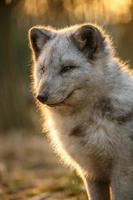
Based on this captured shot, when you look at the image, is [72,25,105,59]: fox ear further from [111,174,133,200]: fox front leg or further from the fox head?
[111,174,133,200]: fox front leg

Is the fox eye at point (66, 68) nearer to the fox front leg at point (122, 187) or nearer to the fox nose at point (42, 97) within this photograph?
the fox nose at point (42, 97)

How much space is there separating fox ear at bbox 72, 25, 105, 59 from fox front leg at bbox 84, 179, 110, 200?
4.21ft

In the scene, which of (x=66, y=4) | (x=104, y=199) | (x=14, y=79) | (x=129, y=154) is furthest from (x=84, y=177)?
(x=14, y=79)

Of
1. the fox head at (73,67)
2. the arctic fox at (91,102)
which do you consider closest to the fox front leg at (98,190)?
the arctic fox at (91,102)

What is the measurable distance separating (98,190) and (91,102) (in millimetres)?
966

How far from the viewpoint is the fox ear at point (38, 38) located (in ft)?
25.8

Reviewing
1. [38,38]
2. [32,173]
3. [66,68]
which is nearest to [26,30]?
[32,173]

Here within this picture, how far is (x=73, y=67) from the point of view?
7.34 metres

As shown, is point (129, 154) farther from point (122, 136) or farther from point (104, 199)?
point (104, 199)

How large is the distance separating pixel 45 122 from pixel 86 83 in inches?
34.0

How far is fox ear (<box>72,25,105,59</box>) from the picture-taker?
24.2 feet

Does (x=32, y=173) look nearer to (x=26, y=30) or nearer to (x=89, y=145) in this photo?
(x=26, y=30)

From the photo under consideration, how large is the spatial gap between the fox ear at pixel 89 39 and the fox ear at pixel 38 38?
0.48 metres

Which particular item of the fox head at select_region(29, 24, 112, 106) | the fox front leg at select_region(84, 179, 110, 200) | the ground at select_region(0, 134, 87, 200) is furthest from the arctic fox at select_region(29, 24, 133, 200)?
the ground at select_region(0, 134, 87, 200)
